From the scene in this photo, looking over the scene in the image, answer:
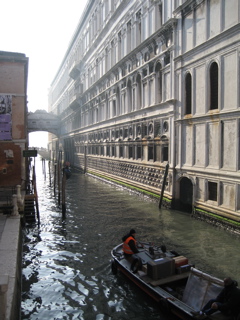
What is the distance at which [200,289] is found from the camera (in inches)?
259

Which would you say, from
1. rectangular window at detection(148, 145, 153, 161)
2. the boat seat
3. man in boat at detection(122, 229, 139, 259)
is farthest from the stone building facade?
the boat seat

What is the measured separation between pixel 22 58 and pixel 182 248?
13096mm

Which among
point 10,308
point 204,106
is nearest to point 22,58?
point 204,106

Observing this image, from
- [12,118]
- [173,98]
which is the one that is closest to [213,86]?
[173,98]

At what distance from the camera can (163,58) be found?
57.6 feet

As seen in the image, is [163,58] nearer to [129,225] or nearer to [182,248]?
[129,225]

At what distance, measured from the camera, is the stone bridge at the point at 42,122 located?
54.6 m

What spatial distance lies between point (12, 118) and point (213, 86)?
10.5 metres

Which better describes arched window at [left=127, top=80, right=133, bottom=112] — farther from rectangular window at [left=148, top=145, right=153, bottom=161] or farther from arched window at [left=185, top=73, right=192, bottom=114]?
arched window at [left=185, top=73, right=192, bottom=114]

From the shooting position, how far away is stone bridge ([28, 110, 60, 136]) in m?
54.6

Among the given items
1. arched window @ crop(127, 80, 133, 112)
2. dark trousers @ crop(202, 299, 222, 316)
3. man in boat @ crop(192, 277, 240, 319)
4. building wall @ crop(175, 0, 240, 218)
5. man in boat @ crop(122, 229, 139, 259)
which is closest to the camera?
man in boat @ crop(192, 277, 240, 319)

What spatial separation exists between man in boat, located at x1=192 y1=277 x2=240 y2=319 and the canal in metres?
1.39

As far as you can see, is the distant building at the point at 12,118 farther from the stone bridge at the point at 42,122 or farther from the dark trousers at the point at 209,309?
the stone bridge at the point at 42,122

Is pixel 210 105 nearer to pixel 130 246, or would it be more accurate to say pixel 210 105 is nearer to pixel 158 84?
pixel 158 84
